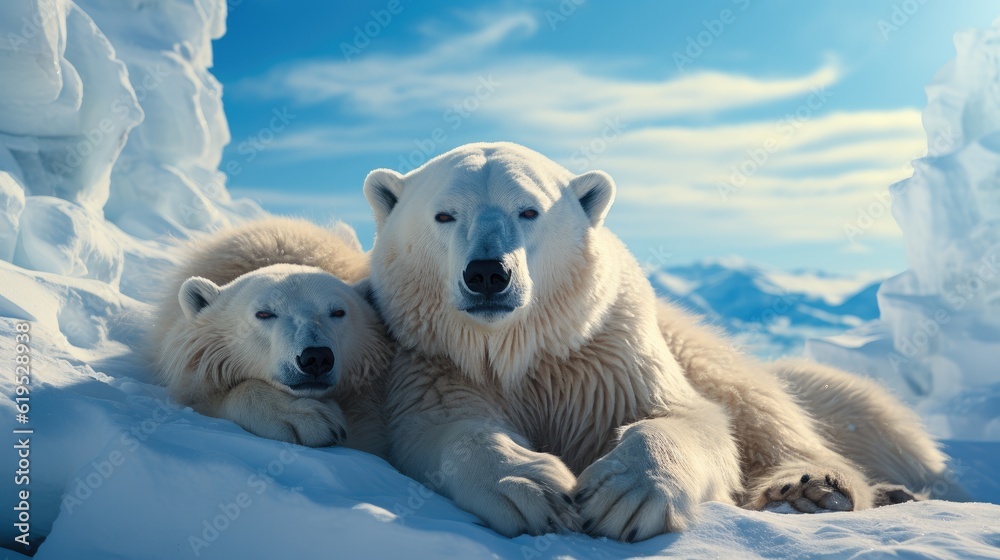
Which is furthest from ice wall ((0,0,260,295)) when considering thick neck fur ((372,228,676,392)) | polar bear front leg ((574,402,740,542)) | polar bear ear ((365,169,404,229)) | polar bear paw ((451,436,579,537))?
polar bear front leg ((574,402,740,542))

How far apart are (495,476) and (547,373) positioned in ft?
2.96

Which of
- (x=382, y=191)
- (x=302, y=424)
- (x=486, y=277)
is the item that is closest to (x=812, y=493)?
(x=486, y=277)

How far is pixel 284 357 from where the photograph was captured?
10.5 feet

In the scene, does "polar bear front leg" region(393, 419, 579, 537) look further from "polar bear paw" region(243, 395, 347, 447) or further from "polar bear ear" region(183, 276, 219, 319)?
"polar bear ear" region(183, 276, 219, 319)

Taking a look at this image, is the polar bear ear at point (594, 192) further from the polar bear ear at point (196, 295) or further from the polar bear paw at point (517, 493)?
the polar bear ear at point (196, 295)

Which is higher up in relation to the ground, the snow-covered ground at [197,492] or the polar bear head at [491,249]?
the polar bear head at [491,249]

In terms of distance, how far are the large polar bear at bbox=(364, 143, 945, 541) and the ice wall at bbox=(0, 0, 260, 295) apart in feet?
8.37

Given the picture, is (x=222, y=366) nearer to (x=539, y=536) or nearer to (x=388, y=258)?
(x=388, y=258)

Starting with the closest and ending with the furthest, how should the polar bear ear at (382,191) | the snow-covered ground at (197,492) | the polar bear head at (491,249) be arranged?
1. the snow-covered ground at (197,492)
2. the polar bear head at (491,249)
3. the polar bear ear at (382,191)

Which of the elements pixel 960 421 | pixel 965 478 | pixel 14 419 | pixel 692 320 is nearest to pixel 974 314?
pixel 960 421

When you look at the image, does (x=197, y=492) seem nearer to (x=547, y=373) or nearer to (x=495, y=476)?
(x=495, y=476)

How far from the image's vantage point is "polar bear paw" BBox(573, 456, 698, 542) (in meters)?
2.42

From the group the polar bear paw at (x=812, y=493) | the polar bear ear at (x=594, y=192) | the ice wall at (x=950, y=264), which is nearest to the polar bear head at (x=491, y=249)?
the polar bear ear at (x=594, y=192)

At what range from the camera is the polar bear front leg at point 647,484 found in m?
2.43
